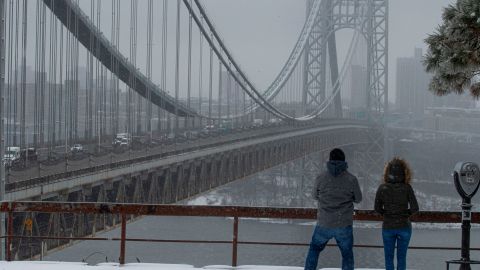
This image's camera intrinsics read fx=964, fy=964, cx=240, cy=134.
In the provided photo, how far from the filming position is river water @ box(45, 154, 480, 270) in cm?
3056

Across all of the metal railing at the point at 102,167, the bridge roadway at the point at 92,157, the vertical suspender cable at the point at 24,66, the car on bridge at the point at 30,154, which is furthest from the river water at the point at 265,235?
the vertical suspender cable at the point at 24,66

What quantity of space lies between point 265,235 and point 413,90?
92.9 meters

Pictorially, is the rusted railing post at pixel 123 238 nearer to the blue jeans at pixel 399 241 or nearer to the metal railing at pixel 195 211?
the metal railing at pixel 195 211

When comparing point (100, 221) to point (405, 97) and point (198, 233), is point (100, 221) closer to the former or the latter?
point (198, 233)

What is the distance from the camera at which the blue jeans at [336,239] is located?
824 centimetres

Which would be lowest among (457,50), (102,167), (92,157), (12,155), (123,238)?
(102,167)

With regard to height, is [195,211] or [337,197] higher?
[337,197]

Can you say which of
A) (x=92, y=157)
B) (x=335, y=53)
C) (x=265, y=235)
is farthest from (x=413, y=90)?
(x=92, y=157)

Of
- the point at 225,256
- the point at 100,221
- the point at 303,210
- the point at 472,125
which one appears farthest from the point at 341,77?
the point at 303,210

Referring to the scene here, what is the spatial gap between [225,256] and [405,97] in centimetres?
11337

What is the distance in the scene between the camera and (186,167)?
34969 mm

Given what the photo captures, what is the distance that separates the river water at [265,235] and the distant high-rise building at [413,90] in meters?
49.0

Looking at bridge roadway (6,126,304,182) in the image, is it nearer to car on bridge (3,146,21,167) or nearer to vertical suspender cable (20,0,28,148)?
car on bridge (3,146,21,167)

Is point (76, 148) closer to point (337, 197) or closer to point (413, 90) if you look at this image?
Answer: point (337, 197)
